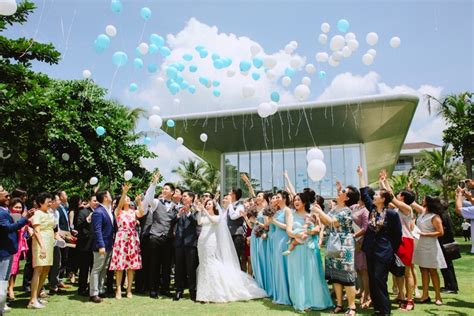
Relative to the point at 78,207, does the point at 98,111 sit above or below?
above

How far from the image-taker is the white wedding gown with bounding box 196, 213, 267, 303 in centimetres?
598

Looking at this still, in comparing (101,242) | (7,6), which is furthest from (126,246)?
(7,6)

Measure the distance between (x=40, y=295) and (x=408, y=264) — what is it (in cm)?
578

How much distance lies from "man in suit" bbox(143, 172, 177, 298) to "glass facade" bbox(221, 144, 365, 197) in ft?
41.1

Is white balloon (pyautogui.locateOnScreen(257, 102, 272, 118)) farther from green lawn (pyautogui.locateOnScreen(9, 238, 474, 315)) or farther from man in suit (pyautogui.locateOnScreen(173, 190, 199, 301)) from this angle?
green lawn (pyautogui.locateOnScreen(9, 238, 474, 315))

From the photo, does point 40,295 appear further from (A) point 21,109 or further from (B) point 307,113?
(B) point 307,113

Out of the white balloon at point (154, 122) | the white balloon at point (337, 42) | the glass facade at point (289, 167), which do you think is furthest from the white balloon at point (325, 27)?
the glass facade at point (289, 167)

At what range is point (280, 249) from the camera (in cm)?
598

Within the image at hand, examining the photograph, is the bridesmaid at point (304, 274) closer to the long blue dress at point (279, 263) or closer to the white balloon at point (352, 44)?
the long blue dress at point (279, 263)

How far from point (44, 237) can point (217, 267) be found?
8.82 feet

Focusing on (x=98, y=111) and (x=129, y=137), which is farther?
(x=129, y=137)

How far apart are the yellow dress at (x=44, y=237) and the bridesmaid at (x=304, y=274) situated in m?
3.59

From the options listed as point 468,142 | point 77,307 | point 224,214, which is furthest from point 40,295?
point 468,142

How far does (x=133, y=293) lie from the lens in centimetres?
680
